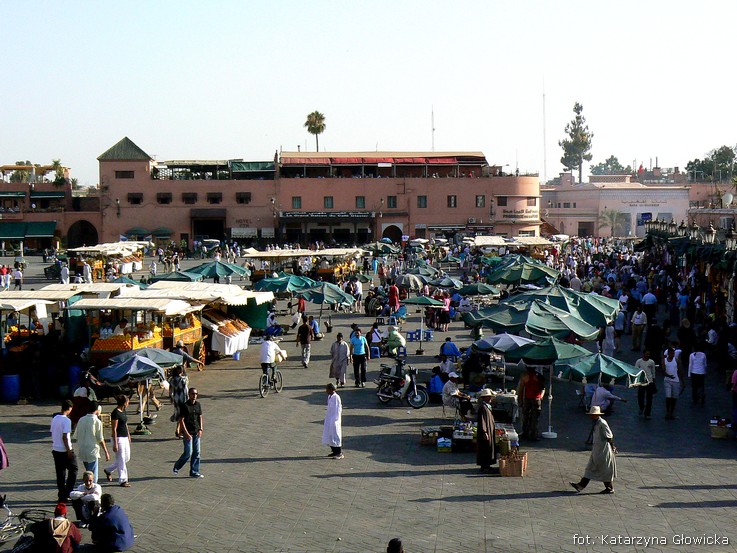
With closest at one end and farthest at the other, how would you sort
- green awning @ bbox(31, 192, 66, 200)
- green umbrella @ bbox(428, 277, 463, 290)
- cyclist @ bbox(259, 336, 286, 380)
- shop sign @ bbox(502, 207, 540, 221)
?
cyclist @ bbox(259, 336, 286, 380)
green umbrella @ bbox(428, 277, 463, 290)
green awning @ bbox(31, 192, 66, 200)
shop sign @ bbox(502, 207, 540, 221)

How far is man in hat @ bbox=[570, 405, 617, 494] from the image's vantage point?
37.4ft

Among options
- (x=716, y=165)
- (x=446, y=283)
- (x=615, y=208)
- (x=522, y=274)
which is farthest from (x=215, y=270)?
(x=716, y=165)

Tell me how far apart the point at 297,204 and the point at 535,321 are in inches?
2337

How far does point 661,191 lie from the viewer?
93.6 metres

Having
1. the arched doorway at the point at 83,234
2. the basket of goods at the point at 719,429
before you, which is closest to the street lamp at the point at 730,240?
the basket of goods at the point at 719,429

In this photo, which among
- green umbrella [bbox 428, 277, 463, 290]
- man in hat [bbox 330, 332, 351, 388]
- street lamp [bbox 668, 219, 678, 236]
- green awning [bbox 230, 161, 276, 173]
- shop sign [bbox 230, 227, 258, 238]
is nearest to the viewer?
man in hat [bbox 330, 332, 351, 388]

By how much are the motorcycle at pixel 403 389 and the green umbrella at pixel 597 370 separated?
123 inches

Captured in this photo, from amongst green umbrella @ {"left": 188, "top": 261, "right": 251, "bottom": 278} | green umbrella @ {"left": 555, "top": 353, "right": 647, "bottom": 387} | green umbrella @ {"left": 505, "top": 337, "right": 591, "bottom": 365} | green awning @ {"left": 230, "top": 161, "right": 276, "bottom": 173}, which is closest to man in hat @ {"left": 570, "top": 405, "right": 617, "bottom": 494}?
green umbrella @ {"left": 555, "top": 353, "right": 647, "bottom": 387}

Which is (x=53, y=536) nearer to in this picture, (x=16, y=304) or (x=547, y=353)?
(x=547, y=353)

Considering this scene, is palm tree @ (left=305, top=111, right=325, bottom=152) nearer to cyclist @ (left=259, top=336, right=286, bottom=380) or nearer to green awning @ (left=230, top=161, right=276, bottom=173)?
green awning @ (left=230, top=161, right=276, bottom=173)

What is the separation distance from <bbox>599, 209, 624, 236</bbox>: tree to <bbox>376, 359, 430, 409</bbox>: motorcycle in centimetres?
8013

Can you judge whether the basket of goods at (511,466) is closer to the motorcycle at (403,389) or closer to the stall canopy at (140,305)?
the motorcycle at (403,389)

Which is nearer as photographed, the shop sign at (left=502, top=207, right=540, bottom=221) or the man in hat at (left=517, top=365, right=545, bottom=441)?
the man in hat at (left=517, top=365, right=545, bottom=441)

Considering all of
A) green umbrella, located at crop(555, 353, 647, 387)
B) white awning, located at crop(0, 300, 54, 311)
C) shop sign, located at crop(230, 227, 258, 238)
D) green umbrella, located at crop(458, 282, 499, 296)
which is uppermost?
shop sign, located at crop(230, 227, 258, 238)
